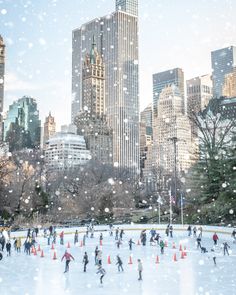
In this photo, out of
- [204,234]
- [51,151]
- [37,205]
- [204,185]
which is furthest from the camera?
[51,151]

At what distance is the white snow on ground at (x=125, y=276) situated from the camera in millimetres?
16369

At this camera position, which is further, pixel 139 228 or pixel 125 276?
pixel 139 228

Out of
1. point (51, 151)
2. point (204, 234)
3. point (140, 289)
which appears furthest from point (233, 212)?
point (51, 151)

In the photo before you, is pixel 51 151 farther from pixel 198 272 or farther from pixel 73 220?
pixel 198 272

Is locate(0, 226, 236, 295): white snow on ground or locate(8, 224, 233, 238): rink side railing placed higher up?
locate(8, 224, 233, 238): rink side railing

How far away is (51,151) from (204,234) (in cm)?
16329

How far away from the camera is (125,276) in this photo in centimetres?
1900

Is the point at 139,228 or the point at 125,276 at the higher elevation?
the point at 139,228

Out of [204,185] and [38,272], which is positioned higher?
[204,185]

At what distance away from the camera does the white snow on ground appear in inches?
644

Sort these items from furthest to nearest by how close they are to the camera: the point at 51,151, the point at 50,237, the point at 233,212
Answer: the point at 51,151
the point at 233,212
the point at 50,237

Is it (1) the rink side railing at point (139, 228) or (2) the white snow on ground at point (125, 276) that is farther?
(1) the rink side railing at point (139, 228)

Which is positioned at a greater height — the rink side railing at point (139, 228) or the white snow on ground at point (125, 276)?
the rink side railing at point (139, 228)

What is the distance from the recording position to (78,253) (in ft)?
89.5
